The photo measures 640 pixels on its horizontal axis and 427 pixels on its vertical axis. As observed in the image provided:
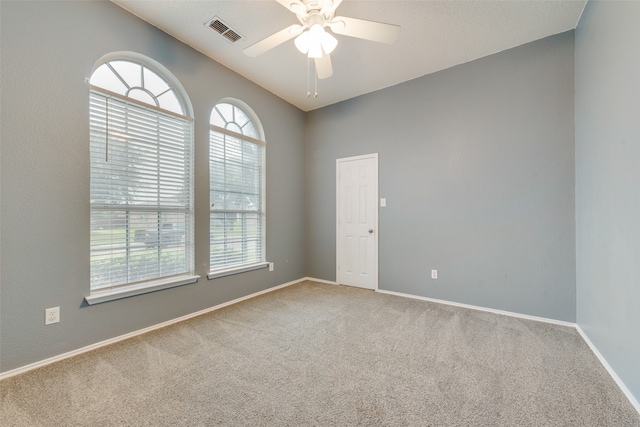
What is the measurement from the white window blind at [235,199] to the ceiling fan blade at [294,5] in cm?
175

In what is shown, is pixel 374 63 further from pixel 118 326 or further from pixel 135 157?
pixel 118 326

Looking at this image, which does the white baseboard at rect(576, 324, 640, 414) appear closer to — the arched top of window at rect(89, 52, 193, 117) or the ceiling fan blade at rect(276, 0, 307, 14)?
the ceiling fan blade at rect(276, 0, 307, 14)

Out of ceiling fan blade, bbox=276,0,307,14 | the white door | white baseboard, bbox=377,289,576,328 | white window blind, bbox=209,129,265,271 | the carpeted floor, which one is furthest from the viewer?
the white door

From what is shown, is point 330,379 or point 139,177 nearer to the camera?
point 330,379

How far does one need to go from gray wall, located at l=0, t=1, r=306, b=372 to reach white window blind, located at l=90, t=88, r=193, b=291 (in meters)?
0.12

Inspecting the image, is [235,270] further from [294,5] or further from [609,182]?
[609,182]

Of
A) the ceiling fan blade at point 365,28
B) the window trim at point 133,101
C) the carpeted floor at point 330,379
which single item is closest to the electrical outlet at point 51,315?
the carpeted floor at point 330,379

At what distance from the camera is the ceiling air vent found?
245cm

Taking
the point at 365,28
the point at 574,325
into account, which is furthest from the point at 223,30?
the point at 574,325

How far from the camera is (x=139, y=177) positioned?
8.08 feet

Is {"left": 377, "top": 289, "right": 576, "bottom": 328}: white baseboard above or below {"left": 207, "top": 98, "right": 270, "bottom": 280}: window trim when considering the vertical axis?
below

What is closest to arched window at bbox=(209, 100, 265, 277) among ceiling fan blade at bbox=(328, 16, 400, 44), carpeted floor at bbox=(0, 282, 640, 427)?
carpeted floor at bbox=(0, 282, 640, 427)

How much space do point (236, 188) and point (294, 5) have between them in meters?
2.18

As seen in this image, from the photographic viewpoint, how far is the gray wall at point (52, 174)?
178 centimetres
